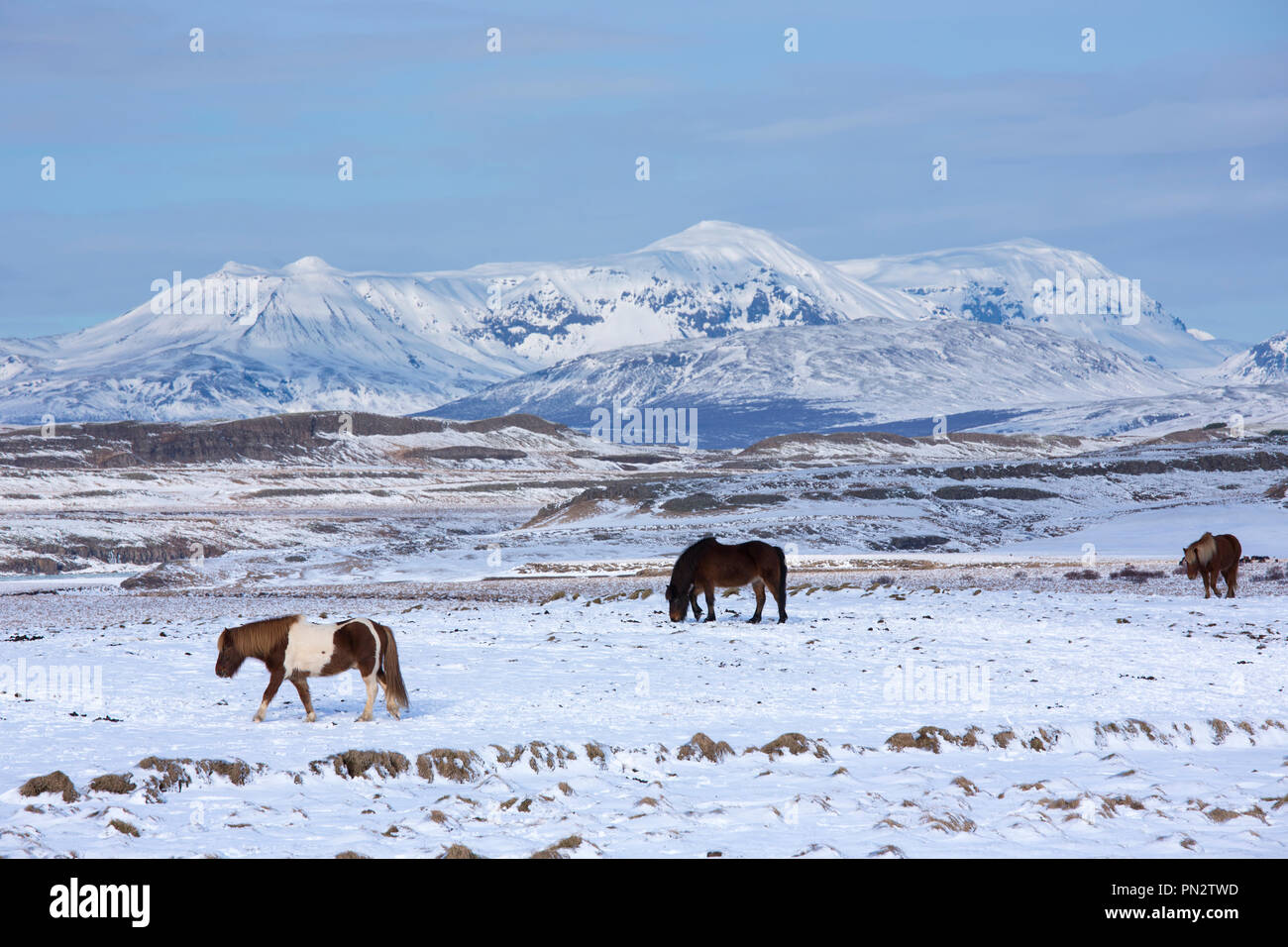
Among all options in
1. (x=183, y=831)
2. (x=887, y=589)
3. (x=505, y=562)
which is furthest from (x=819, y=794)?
(x=505, y=562)

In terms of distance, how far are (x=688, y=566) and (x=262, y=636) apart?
1237cm

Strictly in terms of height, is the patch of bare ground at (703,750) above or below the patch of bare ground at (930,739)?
above

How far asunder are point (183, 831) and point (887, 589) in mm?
27516

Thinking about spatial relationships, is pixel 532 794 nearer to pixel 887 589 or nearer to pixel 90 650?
pixel 90 650

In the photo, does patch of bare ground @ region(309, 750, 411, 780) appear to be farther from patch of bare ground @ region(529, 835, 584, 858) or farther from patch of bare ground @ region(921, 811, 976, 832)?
patch of bare ground @ region(921, 811, 976, 832)

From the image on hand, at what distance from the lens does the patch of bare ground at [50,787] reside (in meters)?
13.2

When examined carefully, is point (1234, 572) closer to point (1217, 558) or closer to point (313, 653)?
point (1217, 558)

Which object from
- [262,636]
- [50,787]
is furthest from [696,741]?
[50,787]

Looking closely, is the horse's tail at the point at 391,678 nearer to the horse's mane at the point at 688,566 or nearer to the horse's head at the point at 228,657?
the horse's head at the point at 228,657

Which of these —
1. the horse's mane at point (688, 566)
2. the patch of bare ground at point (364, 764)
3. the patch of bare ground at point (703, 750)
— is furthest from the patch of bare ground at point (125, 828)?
the horse's mane at point (688, 566)

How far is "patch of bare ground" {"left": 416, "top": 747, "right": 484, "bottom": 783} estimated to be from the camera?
15430mm

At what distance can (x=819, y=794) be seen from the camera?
48.3ft

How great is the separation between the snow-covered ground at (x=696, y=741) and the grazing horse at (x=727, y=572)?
85 centimetres

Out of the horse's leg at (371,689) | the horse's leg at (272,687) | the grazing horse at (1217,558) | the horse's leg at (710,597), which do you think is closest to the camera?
the horse's leg at (272,687)
